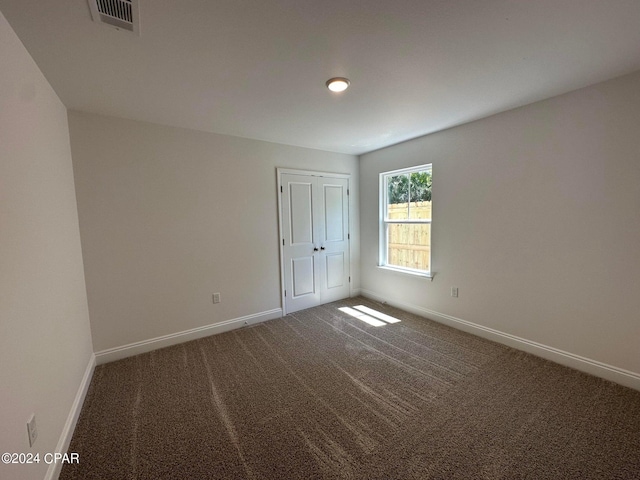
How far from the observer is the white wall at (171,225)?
8.70 ft

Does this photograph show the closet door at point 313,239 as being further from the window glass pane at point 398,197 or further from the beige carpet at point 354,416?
the beige carpet at point 354,416

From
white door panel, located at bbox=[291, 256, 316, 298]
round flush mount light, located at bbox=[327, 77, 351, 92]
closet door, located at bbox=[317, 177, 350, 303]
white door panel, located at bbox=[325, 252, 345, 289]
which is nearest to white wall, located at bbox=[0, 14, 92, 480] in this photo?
round flush mount light, located at bbox=[327, 77, 351, 92]

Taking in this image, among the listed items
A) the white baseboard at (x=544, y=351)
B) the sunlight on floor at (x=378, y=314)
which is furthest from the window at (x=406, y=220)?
the sunlight on floor at (x=378, y=314)

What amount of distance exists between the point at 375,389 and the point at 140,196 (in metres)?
2.94

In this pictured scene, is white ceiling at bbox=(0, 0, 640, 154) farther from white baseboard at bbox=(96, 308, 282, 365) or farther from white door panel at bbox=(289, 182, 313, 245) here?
white baseboard at bbox=(96, 308, 282, 365)

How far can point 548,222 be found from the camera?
2537 millimetres

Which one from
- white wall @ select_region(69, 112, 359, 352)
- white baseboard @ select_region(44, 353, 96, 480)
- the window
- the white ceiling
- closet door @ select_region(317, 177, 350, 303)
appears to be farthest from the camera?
closet door @ select_region(317, 177, 350, 303)

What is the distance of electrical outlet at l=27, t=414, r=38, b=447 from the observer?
1.30 meters

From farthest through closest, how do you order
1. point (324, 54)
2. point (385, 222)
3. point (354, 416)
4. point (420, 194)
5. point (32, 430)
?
point (385, 222)
point (420, 194)
point (354, 416)
point (324, 54)
point (32, 430)

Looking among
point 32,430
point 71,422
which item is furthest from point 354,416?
point 71,422

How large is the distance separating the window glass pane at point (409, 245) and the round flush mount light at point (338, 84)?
2.23 meters

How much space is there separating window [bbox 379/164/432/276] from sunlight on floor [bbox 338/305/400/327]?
0.74m

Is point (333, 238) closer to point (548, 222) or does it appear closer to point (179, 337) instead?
point (179, 337)

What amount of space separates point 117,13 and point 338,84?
4.45 ft
